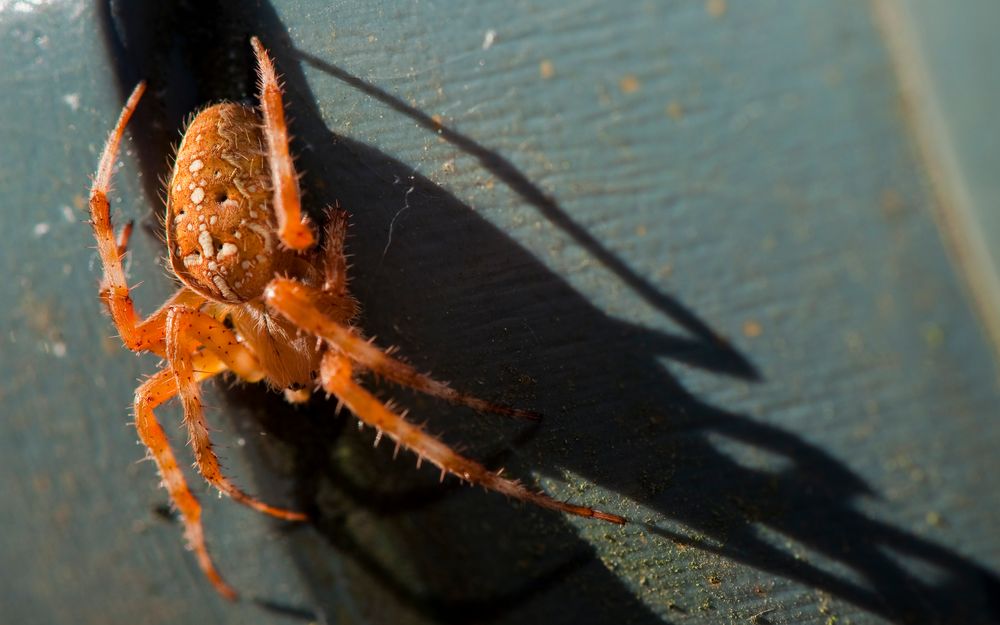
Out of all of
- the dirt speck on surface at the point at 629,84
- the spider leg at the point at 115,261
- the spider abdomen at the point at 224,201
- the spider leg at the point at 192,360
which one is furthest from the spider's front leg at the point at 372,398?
the dirt speck on surface at the point at 629,84

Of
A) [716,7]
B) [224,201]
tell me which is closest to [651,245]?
[716,7]

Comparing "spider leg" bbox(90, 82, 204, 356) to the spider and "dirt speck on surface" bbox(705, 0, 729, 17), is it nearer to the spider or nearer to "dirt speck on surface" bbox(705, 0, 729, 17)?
the spider

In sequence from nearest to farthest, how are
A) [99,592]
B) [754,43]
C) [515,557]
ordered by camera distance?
[754,43]
[515,557]
[99,592]

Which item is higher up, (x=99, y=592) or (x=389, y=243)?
(x=389, y=243)

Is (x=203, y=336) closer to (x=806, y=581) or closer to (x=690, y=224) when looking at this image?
(x=690, y=224)

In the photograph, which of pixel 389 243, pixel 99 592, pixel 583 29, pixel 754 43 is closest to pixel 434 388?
pixel 389 243

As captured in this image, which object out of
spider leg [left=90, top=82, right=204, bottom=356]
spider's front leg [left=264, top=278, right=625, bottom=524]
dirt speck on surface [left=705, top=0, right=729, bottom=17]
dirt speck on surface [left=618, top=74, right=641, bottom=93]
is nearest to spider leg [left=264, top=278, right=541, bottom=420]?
spider's front leg [left=264, top=278, right=625, bottom=524]

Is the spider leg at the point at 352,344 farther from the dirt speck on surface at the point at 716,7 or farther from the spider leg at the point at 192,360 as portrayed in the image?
the dirt speck on surface at the point at 716,7
